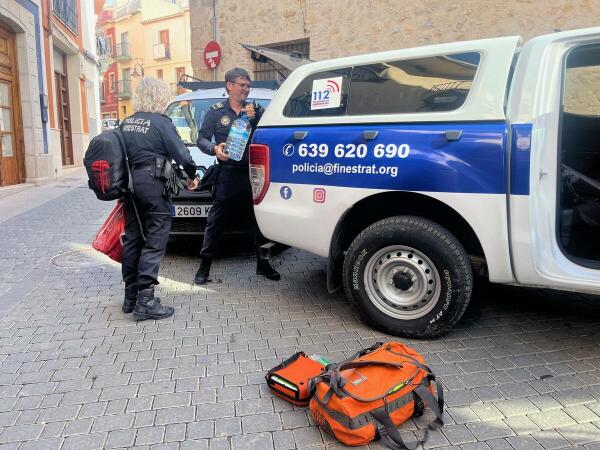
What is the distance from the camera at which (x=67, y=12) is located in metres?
17.2

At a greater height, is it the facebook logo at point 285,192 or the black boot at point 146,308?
the facebook logo at point 285,192

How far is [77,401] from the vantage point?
2.83 m

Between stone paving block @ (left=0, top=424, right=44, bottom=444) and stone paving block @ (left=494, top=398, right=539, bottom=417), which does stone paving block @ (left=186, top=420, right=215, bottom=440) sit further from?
stone paving block @ (left=494, top=398, right=539, bottom=417)

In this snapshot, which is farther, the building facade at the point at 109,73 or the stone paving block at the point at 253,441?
the building facade at the point at 109,73

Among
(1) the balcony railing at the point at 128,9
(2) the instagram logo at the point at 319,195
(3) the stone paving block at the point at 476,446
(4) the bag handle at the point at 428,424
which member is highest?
(1) the balcony railing at the point at 128,9

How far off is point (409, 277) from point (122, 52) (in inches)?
1922

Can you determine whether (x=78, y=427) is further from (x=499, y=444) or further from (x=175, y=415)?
(x=499, y=444)

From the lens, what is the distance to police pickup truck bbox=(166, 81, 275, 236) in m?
5.37

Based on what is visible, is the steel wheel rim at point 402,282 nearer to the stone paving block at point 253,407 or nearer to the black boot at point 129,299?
the stone paving block at point 253,407

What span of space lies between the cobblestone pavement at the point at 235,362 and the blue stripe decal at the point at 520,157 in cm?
114

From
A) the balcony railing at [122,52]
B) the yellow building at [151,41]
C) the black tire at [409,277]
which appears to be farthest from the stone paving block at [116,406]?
the balcony railing at [122,52]

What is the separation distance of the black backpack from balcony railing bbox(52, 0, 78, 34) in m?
14.0

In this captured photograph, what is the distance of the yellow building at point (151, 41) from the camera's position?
40812 millimetres

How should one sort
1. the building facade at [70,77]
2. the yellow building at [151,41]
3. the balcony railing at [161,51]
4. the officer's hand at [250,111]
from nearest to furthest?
the officer's hand at [250,111], the building facade at [70,77], the yellow building at [151,41], the balcony railing at [161,51]
